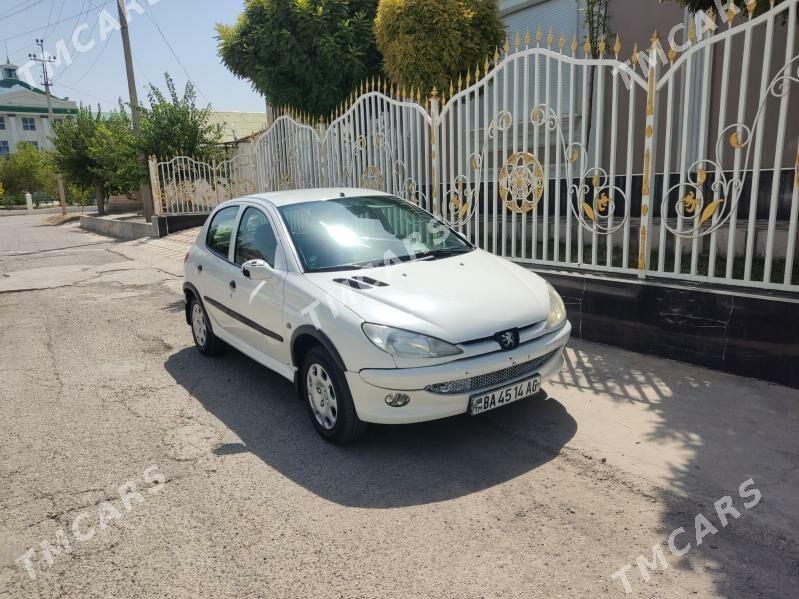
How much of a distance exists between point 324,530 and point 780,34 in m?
8.28

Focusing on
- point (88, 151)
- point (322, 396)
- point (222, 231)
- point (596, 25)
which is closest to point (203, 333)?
point (222, 231)

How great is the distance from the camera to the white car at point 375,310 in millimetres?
3654

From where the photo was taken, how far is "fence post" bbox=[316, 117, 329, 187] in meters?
10.1

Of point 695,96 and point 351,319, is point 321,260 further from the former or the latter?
point 695,96

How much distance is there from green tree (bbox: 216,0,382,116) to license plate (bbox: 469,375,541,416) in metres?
7.59

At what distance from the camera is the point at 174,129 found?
1811 cm

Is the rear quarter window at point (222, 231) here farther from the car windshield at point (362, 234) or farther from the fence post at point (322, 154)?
the fence post at point (322, 154)

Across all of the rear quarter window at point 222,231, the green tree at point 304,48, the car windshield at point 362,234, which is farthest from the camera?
the green tree at point 304,48

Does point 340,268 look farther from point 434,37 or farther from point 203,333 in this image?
point 434,37

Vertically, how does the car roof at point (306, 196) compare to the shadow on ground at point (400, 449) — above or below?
above

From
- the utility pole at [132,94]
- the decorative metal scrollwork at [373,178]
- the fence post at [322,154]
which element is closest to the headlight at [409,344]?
the decorative metal scrollwork at [373,178]

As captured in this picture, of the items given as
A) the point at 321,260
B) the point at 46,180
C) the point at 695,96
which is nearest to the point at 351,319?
the point at 321,260

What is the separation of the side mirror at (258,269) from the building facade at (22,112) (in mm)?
78261

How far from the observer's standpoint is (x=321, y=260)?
14.7 ft
